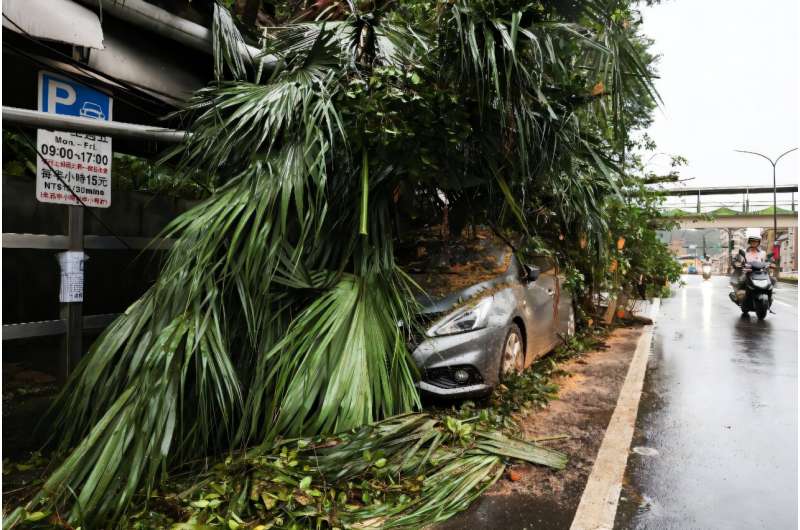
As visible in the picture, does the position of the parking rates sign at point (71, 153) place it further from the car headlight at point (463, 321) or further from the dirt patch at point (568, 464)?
the dirt patch at point (568, 464)

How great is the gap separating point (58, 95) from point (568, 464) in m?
4.20

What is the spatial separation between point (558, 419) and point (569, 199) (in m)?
2.19

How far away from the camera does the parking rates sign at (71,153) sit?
3367 millimetres

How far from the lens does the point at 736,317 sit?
1032cm

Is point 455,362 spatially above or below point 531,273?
below

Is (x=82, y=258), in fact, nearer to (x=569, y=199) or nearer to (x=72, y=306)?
(x=72, y=306)

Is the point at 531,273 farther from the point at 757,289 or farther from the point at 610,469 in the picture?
the point at 757,289

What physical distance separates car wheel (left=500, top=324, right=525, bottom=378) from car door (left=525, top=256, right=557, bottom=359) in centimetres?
22

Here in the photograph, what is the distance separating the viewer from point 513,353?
439 centimetres

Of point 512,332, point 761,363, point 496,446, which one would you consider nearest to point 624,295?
point 761,363

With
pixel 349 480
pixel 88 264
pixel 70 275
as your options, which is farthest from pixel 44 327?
pixel 349 480

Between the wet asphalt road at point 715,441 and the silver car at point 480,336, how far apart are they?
107cm

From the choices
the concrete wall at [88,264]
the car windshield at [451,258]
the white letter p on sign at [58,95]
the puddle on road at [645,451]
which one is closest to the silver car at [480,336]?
the car windshield at [451,258]

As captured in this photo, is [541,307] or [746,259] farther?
[746,259]
